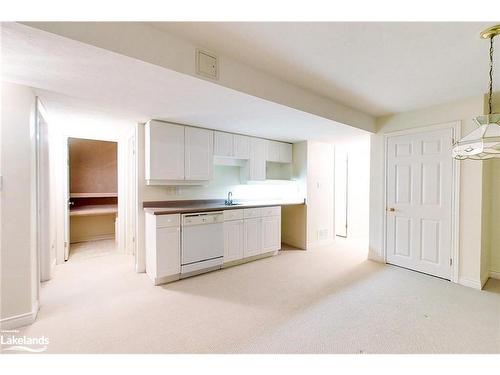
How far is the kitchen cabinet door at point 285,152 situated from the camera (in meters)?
4.57

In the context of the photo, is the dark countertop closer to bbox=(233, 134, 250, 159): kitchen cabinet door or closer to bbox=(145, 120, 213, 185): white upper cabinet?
bbox=(145, 120, 213, 185): white upper cabinet

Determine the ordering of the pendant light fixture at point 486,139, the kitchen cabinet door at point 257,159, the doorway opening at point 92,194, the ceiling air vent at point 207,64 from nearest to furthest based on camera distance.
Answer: the pendant light fixture at point 486,139 < the ceiling air vent at point 207,64 < the kitchen cabinet door at point 257,159 < the doorway opening at point 92,194

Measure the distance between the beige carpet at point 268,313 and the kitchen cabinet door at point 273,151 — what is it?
2.11m

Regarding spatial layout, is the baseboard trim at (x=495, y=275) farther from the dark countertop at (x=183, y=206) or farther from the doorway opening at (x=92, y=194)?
the doorway opening at (x=92, y=194)

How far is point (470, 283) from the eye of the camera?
2797mm

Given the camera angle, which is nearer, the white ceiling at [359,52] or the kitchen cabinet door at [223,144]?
the white ceiling at [359,52]

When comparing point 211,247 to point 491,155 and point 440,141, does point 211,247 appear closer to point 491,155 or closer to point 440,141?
point 491,155

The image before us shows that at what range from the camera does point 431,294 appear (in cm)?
259

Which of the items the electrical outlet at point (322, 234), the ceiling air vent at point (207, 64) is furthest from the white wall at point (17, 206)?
the electrical outlet at point (322, 234)

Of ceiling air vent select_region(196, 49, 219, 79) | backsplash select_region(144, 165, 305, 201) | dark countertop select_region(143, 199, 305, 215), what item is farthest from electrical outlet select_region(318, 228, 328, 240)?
ceiling air vent select_region(196, 49, 219, 79)

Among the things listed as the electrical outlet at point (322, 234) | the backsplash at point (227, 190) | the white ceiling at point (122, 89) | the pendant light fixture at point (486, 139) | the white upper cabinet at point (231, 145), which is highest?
the white ceiling at point (122, 89)

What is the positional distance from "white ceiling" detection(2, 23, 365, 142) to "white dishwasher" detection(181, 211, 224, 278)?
136 centimetres

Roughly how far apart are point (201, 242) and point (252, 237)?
92cm

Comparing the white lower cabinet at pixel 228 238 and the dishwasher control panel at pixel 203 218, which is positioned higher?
the dishwasher control panel at pixel 203 218
